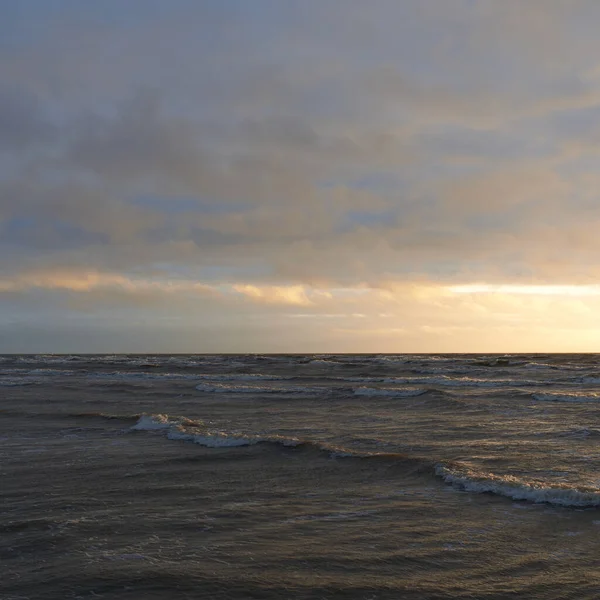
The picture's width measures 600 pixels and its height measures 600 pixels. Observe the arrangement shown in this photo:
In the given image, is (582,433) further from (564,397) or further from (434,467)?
(564,397)

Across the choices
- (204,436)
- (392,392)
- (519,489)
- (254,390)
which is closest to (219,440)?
(204,436)

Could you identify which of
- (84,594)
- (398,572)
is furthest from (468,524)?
(84,594)

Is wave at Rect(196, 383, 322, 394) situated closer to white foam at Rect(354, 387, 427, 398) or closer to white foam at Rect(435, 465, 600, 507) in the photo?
white foam at Rect(354, 387, 427, 398)

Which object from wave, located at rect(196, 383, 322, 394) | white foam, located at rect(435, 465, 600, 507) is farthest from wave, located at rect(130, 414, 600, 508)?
wave, located at rect(196, 383, 322, 394)

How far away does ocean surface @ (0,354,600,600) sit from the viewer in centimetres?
804

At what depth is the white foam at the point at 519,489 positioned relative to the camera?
1176cm

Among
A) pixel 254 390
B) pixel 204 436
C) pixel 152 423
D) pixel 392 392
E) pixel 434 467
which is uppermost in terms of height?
pixel 434 467

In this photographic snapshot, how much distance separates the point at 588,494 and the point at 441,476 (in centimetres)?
328

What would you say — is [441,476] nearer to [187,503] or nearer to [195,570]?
[187,503]

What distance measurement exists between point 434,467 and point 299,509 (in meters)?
4.69

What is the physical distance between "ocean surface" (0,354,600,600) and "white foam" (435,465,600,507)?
0.13 feet

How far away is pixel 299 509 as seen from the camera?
37.4 ft

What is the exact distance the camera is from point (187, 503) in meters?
11.9

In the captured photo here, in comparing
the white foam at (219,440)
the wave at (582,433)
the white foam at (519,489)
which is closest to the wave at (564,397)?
the wave at (582,433)
